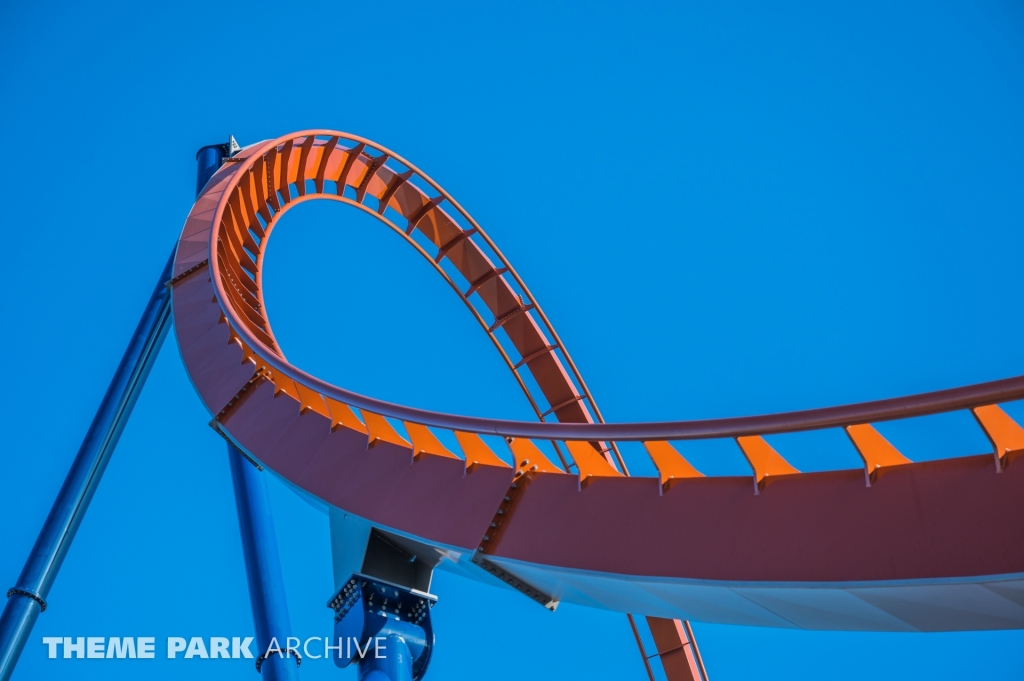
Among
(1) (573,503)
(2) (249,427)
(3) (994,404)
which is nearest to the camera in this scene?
(3) (994,404)

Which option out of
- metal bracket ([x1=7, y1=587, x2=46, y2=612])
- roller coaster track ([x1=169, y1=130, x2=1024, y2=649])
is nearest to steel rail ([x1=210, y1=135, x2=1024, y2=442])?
roller coaster track ([x1=169, y1=130, x2=1024, y2=649])

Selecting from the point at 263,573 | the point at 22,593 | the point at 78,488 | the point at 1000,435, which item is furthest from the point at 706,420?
the point at 78,488

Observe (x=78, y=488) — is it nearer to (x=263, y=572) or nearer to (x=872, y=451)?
(x=263, y=572)

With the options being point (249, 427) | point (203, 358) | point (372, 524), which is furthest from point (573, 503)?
point (203, 358)

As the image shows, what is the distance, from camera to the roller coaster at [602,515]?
3869mm

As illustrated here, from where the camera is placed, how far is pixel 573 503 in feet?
16.1

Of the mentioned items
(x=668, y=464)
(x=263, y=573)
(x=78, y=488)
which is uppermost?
(x=78, y=488)

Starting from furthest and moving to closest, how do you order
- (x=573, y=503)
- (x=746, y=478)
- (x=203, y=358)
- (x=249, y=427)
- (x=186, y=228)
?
1. (x=186, y=228)
2. (x=203, y=358)
3. (x=249, y=427)
4. (x=573, y=503)
5. (x=746, y=478)

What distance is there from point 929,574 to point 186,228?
25.0ft

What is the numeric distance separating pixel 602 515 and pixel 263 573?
425 centimetres

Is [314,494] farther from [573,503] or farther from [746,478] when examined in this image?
[746,478]

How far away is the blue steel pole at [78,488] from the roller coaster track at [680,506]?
112 inches

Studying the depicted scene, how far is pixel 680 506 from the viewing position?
4621 mm

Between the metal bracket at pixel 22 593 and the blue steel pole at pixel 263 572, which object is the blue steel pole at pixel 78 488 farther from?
the blue steel pole at pixel 263 572
